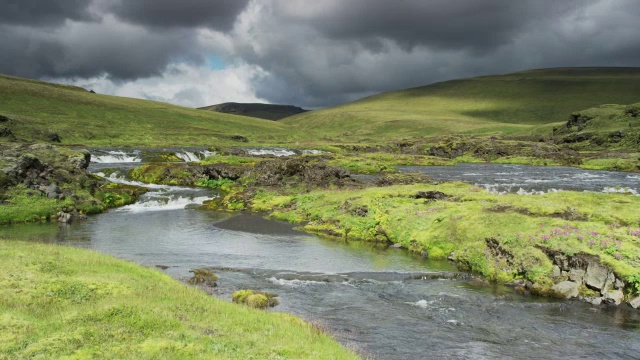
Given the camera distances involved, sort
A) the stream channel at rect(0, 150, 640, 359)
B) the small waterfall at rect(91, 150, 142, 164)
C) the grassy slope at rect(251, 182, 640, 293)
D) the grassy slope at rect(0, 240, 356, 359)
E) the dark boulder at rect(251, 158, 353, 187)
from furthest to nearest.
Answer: the small waterfall at rect(91, 150, 142, 164), the dark boulder at rect(251, 158, 353, 187), the grassy slope at rect(251, 182, 640, 293), the stream channel at rect(0, 150, 640, 359), the grassy slope at rect(0, 240, 356, 359)

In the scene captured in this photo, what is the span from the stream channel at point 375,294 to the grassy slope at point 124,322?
376cm

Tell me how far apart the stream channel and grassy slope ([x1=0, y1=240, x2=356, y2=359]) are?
376 centimetres

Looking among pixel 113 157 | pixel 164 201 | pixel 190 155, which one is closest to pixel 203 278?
pixel 164 201

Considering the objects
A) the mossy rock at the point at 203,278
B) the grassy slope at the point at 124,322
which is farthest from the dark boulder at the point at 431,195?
the grassy slope at the point at 124,322

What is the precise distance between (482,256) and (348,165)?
77242 millimetres

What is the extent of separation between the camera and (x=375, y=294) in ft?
81.5

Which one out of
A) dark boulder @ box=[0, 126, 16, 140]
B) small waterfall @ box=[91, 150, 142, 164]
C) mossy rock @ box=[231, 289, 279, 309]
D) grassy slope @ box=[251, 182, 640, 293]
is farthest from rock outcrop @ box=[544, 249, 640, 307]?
dark boulder @ box=[0, 126, 16, 140]

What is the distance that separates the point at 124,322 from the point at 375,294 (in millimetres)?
13967

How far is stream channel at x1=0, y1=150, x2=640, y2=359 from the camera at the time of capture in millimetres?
18234

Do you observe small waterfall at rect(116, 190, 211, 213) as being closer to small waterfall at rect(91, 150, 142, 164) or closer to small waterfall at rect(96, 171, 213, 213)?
small waterfall at rect(96, 171, 213, 213)

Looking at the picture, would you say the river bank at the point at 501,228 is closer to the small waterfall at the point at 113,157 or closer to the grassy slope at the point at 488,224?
the grassy slope at the point at 488,224

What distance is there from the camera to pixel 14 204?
46938 millimetres

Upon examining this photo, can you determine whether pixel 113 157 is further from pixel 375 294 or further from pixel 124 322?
pixel 124 322

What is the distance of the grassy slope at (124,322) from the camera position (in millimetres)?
12531
